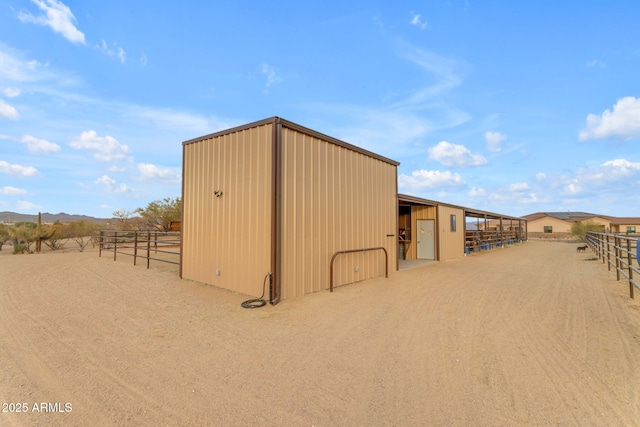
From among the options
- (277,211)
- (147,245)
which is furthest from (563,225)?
(147,245)

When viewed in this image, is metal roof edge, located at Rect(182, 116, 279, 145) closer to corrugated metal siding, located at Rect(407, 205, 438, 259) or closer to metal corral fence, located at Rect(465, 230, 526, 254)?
corrugated metal siding, located at Rect(407, 205, 438, 259)

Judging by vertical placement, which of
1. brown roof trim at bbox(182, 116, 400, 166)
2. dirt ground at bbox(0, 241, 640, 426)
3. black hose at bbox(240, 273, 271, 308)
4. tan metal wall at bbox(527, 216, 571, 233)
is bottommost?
dirt ground at bbox(0, 241, 640, 426)

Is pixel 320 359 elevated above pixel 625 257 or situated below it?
below

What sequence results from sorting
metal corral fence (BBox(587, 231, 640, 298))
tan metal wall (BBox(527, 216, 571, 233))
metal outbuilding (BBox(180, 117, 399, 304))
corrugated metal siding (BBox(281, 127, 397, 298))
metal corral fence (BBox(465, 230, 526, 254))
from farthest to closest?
1. tan metal wall (BBox(527, 216, 571, 233))
2. metal corral fence (BBox(465, 230, 526, 254))
3. corrugated metal siding (BBox(281, 127, 397, 298))
4. metal outbuilding (BBox(180, 117, 399, 304))
5. metal corral fence (BBox(587, 231, 640, 298))

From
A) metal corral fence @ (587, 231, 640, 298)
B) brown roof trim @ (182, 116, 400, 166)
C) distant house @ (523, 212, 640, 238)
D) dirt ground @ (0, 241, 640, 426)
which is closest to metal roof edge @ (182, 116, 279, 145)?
brown roof trim @ (182, 116, 400, 166)

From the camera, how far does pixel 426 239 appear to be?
1266 cm

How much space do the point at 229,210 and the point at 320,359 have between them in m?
4.13

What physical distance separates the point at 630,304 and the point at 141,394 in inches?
290

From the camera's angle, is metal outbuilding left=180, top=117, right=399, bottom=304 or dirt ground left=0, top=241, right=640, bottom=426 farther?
metal outbuilding left=180, top=117, right=399, bottom=304

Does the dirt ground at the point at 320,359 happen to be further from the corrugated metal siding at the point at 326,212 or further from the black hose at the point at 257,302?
the corrugated metal siding at the point at 326,212

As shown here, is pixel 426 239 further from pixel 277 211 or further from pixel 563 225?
pixel 563 225

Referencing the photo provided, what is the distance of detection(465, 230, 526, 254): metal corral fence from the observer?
53.2ft

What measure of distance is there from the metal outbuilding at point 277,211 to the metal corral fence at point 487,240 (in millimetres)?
10189

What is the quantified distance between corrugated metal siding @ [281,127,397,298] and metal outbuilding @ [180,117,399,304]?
0.8 inches
